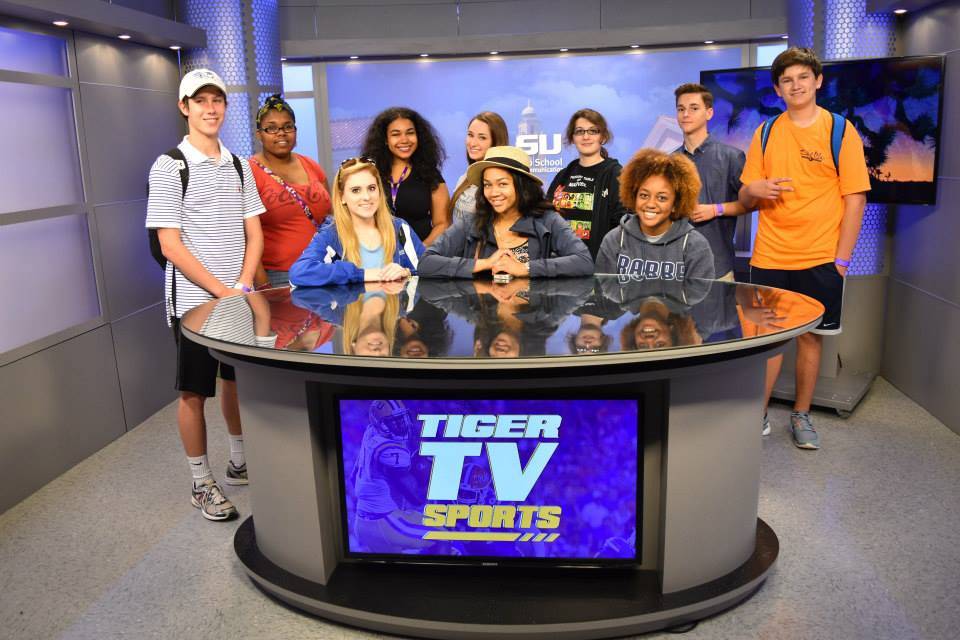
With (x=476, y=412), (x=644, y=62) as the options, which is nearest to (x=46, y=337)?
(x=476, y=412)

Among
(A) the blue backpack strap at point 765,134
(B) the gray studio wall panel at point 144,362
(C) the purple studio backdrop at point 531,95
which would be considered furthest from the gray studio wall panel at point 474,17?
(B) the gray studio wall panel at point 144,362

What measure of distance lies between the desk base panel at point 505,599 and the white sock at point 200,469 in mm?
932

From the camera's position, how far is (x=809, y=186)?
4.02 m

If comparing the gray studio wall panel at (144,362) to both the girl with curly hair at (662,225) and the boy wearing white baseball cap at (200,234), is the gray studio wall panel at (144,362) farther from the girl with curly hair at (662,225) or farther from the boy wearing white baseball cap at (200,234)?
the girl with curly hair at (662,225)

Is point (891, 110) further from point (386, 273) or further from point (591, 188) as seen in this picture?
point (386, 273)

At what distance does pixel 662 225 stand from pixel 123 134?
3.06 meters

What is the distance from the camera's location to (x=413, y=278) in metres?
3.43

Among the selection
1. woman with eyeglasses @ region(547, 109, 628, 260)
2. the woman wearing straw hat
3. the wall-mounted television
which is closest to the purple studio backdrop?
the wall-mounted television

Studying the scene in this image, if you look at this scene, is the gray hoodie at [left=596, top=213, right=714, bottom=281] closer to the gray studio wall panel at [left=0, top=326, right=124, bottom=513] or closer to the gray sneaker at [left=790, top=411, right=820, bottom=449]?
the gray sneaker at [left=790, top=411, right=820, bottom=449]

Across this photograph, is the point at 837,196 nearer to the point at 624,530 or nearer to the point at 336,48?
the point at 624,530

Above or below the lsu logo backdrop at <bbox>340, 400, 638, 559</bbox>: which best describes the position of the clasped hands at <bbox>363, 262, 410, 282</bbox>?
above

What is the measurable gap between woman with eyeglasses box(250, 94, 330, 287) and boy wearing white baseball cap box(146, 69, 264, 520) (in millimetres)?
318

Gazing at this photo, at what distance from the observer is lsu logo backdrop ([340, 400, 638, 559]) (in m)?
2.46

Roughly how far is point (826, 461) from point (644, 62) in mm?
3241
